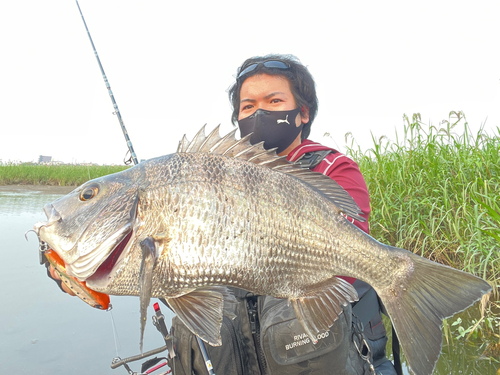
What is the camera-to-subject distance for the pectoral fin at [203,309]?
1366 mm

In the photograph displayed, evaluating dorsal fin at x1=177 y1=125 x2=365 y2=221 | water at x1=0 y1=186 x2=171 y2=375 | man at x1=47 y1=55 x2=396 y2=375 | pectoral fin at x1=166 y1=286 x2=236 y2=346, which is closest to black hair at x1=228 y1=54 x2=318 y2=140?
man at x1=47 y1=55 x2=396 y2=375

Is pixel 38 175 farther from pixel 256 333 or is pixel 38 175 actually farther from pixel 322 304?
pixel 322 304

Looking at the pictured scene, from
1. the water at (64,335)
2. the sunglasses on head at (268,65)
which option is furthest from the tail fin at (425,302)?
the sunglasses on head at (268,65)

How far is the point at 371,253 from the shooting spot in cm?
148

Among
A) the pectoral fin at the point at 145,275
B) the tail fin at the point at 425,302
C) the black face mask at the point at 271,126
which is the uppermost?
the black face mask at the point at 271,126

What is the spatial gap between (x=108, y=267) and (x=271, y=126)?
4.85 feet

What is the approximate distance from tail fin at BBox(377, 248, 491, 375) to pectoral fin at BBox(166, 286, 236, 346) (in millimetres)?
770

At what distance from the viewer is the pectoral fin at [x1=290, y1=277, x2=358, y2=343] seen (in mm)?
1447

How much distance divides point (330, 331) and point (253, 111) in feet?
5.35

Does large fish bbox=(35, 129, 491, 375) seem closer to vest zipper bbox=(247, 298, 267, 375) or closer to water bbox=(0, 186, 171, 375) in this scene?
vest zipper bbox=(247, 298, 267, 375)

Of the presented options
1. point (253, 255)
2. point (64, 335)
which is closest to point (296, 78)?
point (253, 255)

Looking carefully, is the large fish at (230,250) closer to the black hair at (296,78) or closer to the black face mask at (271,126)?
the black face mask at (271,126)

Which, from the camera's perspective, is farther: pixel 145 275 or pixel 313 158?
pixel 313 158

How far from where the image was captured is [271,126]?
236cm
